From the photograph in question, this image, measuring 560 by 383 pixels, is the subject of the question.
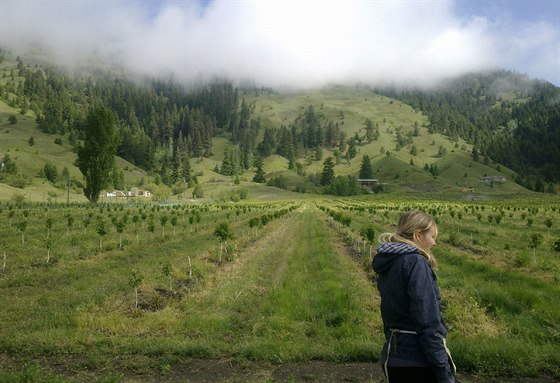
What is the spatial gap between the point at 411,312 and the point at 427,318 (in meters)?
0.15

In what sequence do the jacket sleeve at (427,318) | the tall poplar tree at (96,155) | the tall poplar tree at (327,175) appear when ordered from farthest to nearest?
Result: the tall poplar tree at (327,175)
the tall poplar tree at (96,155)
the jacket sleeve at (427,318)

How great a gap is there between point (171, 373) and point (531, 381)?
24.1ft

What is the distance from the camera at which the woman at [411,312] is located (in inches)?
150

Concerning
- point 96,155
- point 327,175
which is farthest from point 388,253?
point 327,175

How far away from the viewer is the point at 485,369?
27.7ft

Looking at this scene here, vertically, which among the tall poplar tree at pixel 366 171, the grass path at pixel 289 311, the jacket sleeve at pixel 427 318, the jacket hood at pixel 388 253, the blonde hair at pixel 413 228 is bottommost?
the grass path at pixel 289 311

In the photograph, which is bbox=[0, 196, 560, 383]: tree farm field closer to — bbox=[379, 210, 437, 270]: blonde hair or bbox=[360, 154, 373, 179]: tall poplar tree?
bbox=[379, 210, 437, 270]: blonde hair

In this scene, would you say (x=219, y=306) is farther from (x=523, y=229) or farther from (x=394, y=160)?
(x=394, y=160)

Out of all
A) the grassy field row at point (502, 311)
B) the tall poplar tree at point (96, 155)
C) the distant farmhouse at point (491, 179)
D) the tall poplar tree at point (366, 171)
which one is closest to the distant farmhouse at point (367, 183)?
the tall poplar tree at point (366, 171)

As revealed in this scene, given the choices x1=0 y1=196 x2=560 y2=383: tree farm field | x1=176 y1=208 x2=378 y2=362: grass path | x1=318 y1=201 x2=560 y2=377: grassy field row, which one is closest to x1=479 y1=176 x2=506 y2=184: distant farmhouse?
x1=318 y1=201 x2=560 y2=377: grassy field row

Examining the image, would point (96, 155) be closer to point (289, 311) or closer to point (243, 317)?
point (243, 317)

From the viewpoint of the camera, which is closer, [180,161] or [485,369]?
[485,369]

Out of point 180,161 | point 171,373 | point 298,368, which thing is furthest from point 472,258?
point 180,161

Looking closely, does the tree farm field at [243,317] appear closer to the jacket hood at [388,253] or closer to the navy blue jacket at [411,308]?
the navy blue jacket at [411,308]
